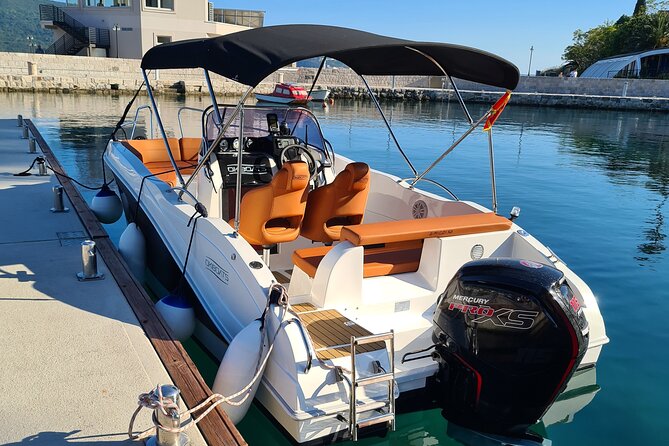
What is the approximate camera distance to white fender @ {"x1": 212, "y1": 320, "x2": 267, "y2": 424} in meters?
3.06

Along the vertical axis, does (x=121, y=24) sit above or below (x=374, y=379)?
above

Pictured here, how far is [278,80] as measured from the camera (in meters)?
40.4

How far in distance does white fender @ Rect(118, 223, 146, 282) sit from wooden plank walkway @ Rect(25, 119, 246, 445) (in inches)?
→ 7.0

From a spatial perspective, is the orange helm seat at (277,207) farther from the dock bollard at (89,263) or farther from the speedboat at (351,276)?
the dock bollard at (89,263)

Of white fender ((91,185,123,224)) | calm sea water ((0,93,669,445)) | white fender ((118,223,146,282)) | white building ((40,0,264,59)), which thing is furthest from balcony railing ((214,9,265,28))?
white fender ((118,223,146,282))

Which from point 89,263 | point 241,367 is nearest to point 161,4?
point 89,263

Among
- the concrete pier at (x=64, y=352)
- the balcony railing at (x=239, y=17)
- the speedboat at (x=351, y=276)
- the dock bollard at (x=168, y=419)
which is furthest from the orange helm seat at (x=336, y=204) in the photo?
the balcony railing at (x=239, y=17)

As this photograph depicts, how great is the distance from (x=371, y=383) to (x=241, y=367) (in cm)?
73

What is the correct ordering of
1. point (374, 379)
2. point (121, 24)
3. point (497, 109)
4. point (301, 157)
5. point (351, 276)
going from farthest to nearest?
1. point (121, 24)
2. point (301, 157)
3. point (497, 109)
4. point (351, 276)
5. point (374, 379)

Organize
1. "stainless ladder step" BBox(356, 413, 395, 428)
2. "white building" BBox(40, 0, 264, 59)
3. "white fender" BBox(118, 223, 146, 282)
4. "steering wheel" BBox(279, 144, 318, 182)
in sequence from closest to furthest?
"stainless ladder step" BBox(356, 413, 395, 428) → "steering wheel" BBox(279, 144, 318, 182) → "white fender" BBox(118, 223, 146, 282) → "white building" BBox(40, 0, 264, 59)

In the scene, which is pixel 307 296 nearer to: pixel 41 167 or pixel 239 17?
pixel 41 167

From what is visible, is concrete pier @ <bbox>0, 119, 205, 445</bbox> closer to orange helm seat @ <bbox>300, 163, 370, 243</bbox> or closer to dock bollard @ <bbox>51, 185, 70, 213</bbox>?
dock bollard @ <bbox>51, 185, 70, 213</bbox>

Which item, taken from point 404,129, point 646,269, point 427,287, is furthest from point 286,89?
point 427,287

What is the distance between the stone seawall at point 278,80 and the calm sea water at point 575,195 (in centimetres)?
321
